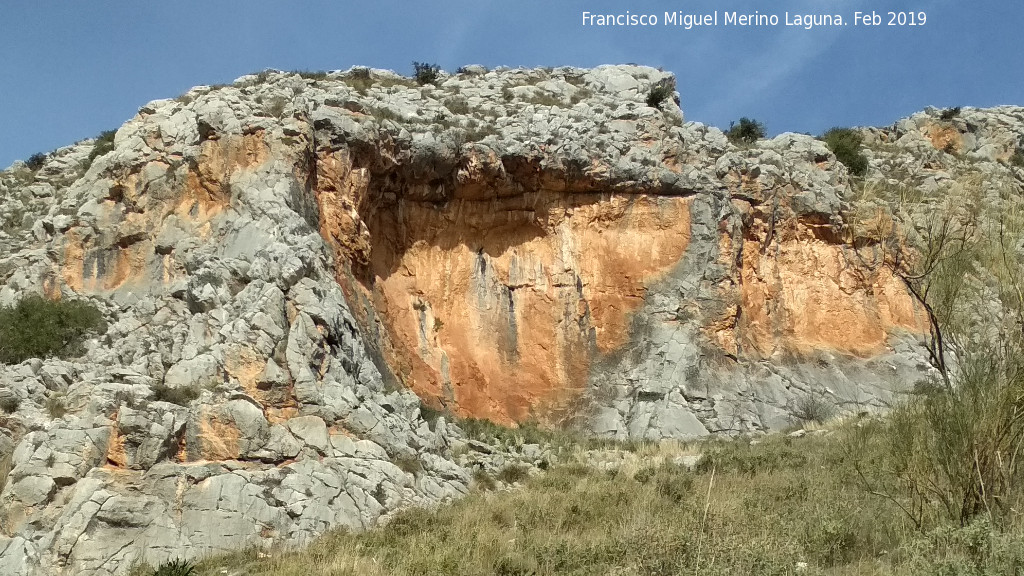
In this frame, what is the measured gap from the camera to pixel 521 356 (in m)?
22.7

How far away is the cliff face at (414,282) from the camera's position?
1323 centimetres

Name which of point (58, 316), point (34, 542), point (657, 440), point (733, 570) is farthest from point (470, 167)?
point (733, 570)

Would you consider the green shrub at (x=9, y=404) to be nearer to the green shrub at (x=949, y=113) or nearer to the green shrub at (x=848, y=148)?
the green shrub at (x=848, y=148)

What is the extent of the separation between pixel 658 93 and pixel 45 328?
18391 millimetres

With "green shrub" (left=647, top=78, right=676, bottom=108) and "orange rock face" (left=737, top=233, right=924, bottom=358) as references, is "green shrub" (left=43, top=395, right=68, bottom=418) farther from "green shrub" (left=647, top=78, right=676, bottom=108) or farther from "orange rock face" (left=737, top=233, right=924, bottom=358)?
"green shrub" (left=647, top=78, right=676, bottom=108)

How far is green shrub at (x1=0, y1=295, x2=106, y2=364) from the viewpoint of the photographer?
16.2 metres

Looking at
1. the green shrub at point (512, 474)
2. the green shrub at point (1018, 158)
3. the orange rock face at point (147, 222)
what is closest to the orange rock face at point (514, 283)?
the orange rock face at point (147, 222)

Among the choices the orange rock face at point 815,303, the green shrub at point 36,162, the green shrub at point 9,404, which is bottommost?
the green shrub at point 9,404

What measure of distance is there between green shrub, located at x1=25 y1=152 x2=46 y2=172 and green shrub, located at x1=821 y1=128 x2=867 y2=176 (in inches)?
1015

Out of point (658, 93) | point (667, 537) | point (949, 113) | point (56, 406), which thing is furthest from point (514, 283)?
point (949, 113)

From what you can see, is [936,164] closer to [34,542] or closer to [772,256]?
[772,256]

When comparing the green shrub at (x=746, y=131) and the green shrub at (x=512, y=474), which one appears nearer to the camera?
the green shrub at (x=512, y=474)

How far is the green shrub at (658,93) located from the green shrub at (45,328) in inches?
656

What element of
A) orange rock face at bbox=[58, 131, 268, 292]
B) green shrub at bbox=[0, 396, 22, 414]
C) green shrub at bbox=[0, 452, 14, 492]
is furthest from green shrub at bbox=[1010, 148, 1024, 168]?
green shrub at bbox=[0, 452, 14, 492]
